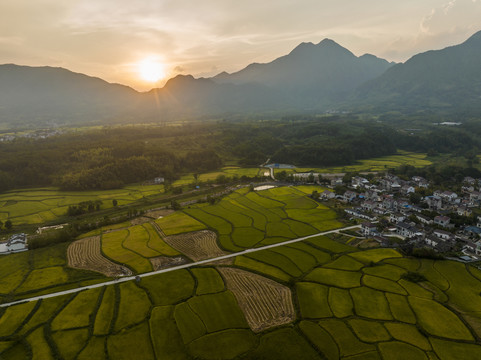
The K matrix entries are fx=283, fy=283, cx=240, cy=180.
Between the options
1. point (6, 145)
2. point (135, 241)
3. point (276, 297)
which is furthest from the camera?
point (6, 145)

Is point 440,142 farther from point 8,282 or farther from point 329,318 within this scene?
point 8,282

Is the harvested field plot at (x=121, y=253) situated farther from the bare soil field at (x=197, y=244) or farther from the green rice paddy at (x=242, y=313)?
the bare soil field at (x=197, y=244)

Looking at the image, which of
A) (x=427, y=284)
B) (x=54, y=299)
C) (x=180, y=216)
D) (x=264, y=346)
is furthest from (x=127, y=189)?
(x=427, y=284)

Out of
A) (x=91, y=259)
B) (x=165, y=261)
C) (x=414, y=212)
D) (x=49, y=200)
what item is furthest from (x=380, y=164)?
(x=49, y=200)

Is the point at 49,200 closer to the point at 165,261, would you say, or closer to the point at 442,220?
the point at 165,261

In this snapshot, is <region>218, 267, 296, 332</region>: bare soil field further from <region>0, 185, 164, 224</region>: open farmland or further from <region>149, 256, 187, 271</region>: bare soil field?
<region>0, 185, 164, 224</region>: open farmland

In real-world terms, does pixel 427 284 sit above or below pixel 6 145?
below
